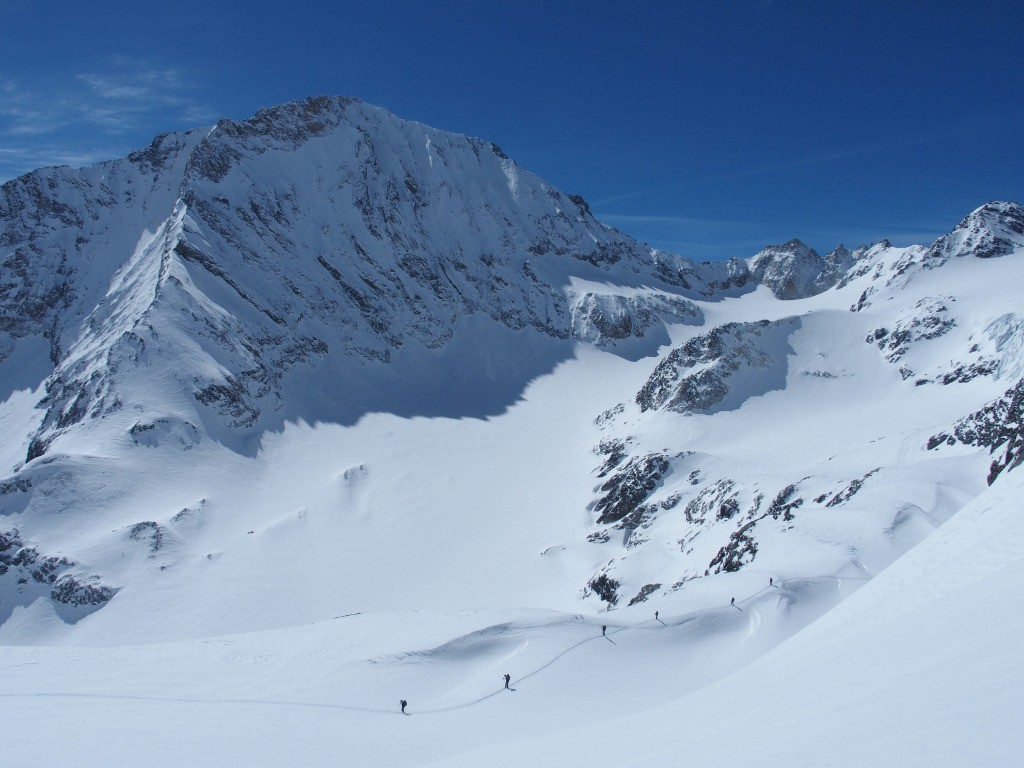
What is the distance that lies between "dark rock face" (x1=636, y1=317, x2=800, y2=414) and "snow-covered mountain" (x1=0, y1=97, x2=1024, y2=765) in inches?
16.0

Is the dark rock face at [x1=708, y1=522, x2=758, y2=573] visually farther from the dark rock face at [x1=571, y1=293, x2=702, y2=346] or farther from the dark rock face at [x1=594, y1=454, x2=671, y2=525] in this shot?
the dark rock face at [x1=571, y1=293, x2=702, y2=346]

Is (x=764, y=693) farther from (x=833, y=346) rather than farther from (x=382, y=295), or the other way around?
(x=382, y=295)

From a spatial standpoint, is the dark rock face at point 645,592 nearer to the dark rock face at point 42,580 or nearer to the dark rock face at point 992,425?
the dark rock face at point 992,425

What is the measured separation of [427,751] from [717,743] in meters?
10.8

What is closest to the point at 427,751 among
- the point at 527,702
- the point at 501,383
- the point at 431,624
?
the point at 527,702

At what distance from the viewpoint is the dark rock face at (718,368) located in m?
74.4

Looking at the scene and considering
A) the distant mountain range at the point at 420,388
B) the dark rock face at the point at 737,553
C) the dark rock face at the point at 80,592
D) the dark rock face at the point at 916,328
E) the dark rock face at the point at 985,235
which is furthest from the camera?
the dark rock face at the point at 985,235

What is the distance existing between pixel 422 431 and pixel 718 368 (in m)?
37.7

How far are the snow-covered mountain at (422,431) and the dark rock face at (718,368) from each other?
407 millimetres

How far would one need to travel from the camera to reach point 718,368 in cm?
7631

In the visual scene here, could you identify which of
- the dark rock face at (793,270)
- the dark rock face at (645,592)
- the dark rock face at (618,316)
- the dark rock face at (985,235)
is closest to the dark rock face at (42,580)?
the dark rock face at (645,592)

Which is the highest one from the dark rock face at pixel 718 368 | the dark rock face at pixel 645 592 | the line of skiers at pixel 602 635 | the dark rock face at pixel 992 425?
the dark rock face at pixel 718 368

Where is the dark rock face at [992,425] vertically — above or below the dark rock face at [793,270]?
below

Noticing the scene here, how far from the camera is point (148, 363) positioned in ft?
263
